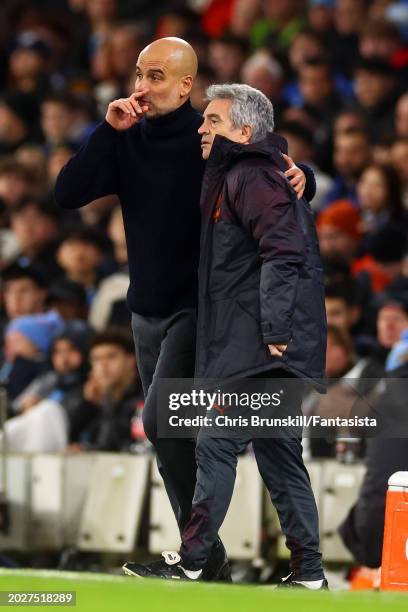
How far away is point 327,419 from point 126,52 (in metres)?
8.37

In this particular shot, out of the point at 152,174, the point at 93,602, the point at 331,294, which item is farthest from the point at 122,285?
the point at 93,602

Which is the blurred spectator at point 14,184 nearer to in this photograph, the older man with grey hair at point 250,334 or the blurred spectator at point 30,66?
the blurred spectator at point 30,66

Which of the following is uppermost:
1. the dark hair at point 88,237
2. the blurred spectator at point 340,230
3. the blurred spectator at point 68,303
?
the blurred spectator at point 340,230

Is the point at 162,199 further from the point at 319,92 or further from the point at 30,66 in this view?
the point at 30,66

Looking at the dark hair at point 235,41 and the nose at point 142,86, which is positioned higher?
the dark hair at point 235,41

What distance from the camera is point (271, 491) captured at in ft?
18.7

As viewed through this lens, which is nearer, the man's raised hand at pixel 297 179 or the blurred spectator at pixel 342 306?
the man's raised hand at pixel 297 179

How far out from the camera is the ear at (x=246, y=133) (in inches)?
229

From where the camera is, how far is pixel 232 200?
5.67 meters

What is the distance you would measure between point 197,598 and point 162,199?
6.23 feet

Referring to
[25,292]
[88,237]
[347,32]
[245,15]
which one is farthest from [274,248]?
[245,15]

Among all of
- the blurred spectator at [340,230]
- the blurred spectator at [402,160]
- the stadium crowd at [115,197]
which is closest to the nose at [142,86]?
the stadium crowd at [115,197]

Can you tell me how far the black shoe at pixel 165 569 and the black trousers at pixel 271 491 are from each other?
31mm

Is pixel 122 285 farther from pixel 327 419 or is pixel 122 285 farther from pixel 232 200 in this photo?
pixel 232 200
